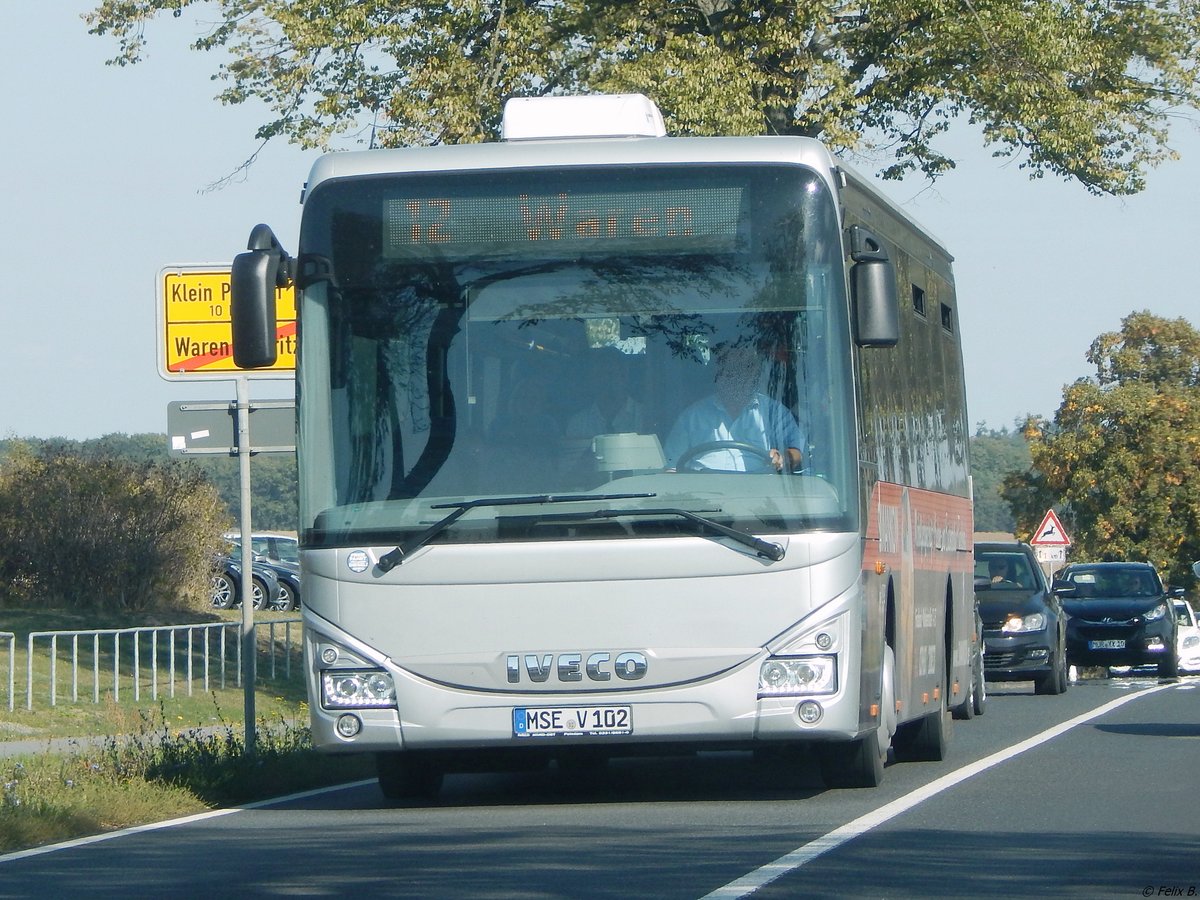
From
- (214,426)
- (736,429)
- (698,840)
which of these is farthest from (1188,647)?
(698,840)

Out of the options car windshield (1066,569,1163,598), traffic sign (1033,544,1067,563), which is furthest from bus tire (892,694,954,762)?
traffic sign (1033,544,1067,563)

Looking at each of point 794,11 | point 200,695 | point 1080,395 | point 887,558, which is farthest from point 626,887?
point 1080,395

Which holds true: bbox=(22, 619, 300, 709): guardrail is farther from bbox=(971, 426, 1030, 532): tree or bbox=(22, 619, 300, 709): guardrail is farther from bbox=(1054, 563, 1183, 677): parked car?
bbox=(971, 426, 1030, 532): tree

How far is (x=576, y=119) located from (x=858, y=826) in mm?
4277

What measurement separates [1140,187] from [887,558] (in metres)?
18.0

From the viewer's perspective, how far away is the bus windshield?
10.3 m

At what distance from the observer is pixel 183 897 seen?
26.4 ft

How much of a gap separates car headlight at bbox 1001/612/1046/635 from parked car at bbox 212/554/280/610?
12.8 meters

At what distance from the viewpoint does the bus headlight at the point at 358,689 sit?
10.5 meters

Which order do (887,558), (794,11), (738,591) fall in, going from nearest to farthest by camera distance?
(738,591)
(887,558)
(794,11)

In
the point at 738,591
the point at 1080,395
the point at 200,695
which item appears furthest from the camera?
the point at 1080,395

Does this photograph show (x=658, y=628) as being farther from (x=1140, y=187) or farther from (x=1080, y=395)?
(x=1080, y=395)

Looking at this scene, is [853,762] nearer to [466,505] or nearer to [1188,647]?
[466,505]

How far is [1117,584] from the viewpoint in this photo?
31484 millimetres
